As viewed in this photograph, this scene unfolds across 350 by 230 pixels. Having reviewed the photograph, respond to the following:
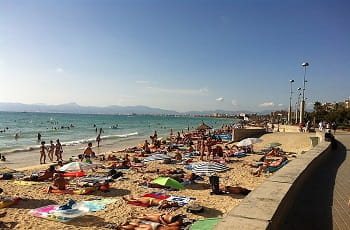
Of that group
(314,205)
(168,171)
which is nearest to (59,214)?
(314,205)

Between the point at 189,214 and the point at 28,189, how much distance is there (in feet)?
20.7

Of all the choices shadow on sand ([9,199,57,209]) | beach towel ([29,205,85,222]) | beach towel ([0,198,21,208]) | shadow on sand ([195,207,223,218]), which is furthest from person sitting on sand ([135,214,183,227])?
beach towel ([0,198,21,208])

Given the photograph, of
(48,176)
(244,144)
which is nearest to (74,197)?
(48,176)

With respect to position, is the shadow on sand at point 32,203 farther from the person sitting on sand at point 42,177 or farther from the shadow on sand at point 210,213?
the shadow on sand at point 210,213

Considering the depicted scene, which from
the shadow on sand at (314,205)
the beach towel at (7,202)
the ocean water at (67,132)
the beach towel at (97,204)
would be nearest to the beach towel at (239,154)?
the beach towel at (97,204)

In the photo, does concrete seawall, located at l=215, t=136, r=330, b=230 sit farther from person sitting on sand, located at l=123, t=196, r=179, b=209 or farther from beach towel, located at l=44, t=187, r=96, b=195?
beach towel, located at l=44, t=187, r=96, b=195

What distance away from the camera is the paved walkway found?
14.3 feet

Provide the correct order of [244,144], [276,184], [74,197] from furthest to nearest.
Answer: [244,144] → [74,197] → [276,184]

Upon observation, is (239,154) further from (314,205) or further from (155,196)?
(314,205)

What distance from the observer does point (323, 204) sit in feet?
17.3

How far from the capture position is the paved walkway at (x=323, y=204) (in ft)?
14.3

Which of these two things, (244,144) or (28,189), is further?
(244,144)

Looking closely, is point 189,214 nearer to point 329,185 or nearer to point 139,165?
point 329,185

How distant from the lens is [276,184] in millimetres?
4773
